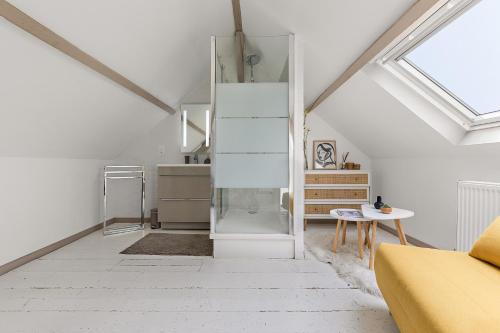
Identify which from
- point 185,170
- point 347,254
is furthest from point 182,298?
point 185,170

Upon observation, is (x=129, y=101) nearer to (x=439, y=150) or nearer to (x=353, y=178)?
(x=353, y=178)

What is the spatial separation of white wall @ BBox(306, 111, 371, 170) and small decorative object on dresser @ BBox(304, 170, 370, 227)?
24.7 inches

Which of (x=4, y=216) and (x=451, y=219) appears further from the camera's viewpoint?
(x=451, y=219)

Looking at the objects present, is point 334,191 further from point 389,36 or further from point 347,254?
point 389,36

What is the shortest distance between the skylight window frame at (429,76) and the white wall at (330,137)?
1.95 meters

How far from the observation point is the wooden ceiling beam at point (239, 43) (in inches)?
108

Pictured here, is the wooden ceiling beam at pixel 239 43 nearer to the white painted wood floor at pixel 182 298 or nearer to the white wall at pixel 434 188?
the white painted wood floor at pixel 182 298

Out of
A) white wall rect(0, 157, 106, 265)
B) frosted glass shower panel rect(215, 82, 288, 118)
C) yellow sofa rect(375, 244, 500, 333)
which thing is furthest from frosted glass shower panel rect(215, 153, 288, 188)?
white wall rect(0, 157, 106, 265)

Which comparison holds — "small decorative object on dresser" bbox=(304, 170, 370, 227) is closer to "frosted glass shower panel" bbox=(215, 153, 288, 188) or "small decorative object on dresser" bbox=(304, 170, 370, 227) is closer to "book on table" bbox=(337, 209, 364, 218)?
"book on table" bbox=(337, 209, 364, 218)

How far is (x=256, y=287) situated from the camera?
78.6 inches

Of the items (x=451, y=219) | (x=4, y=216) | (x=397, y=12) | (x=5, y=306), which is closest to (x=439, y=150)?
(x=451, y=219)

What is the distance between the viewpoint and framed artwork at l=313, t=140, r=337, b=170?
440 centimetres

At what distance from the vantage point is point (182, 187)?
12.3 feet

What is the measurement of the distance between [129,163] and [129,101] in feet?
4.54
